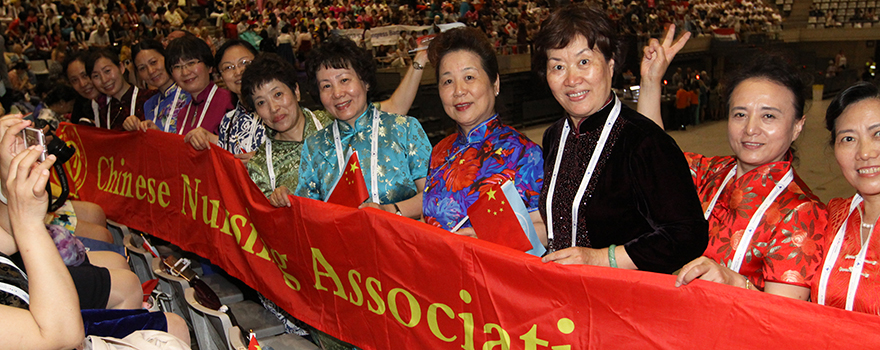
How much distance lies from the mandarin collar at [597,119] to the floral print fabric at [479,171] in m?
0.25

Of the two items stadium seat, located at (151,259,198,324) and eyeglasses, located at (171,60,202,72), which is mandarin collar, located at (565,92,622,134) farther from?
eyeglasses, located at (171,60,202,72)

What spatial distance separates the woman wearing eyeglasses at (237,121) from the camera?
316cm

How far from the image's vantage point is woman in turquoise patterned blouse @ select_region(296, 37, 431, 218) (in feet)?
7.72

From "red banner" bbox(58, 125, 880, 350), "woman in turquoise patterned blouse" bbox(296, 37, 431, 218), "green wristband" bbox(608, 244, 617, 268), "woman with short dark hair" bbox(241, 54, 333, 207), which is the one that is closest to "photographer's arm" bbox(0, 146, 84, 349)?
"red banner" bbox(58, 125, 880, 350)

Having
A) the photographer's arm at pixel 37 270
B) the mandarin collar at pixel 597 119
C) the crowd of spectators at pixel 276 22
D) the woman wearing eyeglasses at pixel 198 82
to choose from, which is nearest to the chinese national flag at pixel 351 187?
the mandarin collar at pixel 597 119

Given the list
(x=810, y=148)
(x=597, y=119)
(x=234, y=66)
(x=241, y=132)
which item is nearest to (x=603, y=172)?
(x=597, y=119)

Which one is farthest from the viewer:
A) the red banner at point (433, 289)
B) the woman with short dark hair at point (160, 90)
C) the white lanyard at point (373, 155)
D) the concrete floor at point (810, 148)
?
the concrete floor at point (810, 148)

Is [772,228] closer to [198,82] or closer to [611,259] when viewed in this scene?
[611,259]

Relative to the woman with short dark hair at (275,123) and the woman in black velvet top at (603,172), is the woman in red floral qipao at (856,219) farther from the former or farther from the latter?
the woman with short dark hair at (275,123)

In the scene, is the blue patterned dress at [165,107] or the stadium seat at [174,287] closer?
the stadium seat at [174,287]

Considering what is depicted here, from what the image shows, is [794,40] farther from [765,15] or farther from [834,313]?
[834,313]

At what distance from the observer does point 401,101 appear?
3.06 meters

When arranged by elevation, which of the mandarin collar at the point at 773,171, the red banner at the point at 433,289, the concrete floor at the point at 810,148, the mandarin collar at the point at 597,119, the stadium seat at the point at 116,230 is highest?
the mandarin collar at the point at 597,119

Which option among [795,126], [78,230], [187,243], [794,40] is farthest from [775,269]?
[794,40]
